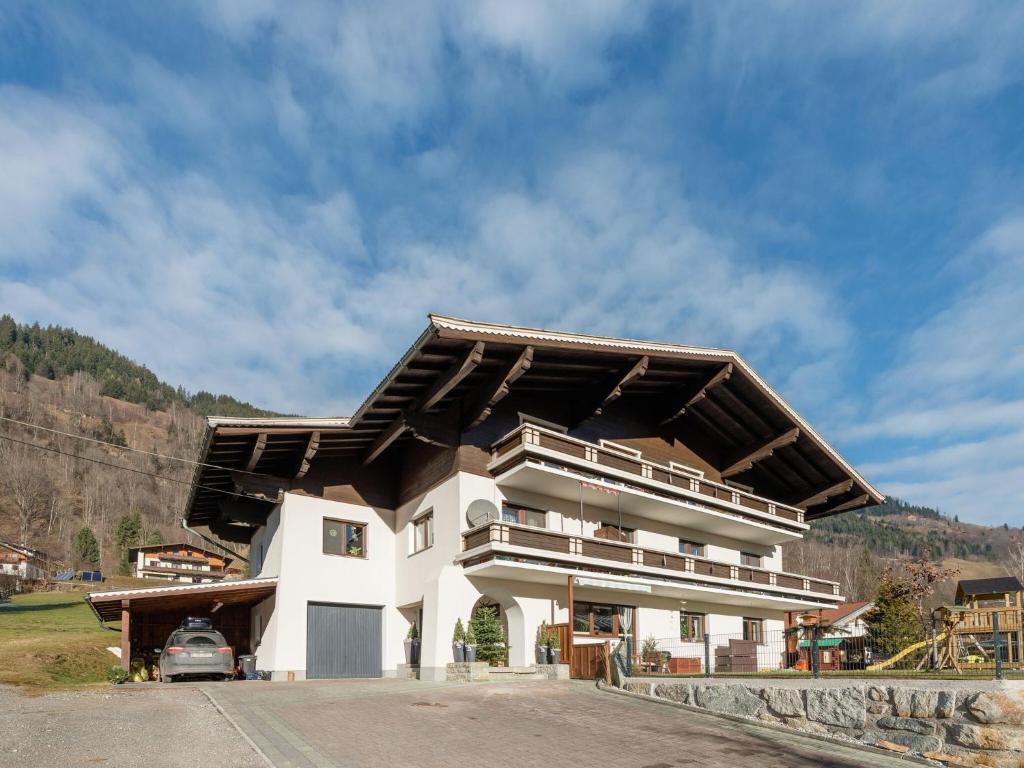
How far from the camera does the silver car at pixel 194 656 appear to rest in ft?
67.6

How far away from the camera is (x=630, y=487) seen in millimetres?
26625

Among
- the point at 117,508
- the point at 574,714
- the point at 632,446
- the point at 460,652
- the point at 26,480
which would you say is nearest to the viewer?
the point at 574,714

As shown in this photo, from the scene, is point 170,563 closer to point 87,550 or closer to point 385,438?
point 87,550

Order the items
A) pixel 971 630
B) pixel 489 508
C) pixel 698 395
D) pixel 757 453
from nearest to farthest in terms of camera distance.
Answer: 1. pixel 971 630
2. pixel 489 508
3. pixel 698 395
4. pixel 757 453

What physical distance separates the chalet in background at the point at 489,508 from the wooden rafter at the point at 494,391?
0.07 meters

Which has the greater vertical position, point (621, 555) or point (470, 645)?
point (621, 555)

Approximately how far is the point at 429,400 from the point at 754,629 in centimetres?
1753

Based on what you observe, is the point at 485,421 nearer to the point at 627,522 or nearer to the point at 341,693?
the point at 627,522

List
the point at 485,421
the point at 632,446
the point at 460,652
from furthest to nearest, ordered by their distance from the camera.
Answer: the point at 632,446
the point at 485,421
the point at 460,652

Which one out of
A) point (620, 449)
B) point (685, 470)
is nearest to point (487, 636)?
point (620, 449)

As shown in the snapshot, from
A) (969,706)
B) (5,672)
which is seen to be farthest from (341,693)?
(969,706)

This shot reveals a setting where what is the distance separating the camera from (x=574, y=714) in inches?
576

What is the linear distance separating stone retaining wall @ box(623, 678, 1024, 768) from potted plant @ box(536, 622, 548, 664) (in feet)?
29.8

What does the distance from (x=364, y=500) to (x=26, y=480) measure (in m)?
102
